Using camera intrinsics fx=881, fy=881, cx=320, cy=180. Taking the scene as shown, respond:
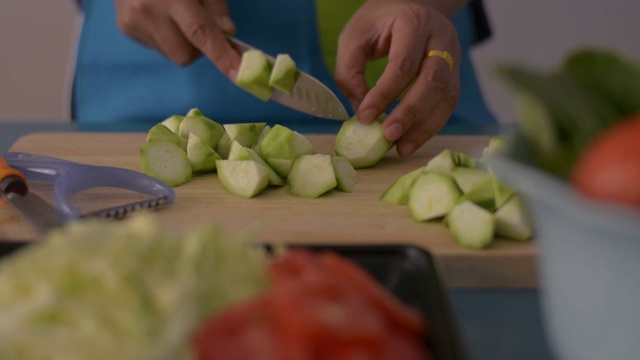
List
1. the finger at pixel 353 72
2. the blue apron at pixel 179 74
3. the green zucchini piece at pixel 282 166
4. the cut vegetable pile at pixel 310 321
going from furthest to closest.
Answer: the blue apron at pixel 179 74
the finger at pixel 353 72
the green zucchini piece at pixel 282 166
the cut vegetable pile at pixel 310 321

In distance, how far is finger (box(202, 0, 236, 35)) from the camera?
5.54 feet

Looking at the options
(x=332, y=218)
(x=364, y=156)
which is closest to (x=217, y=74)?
(x=364, y=156)

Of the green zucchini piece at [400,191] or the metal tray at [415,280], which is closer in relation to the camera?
the metal tray at [415,280]

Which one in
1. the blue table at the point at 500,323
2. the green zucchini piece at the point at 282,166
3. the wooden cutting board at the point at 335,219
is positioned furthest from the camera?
the green zucchini piece at the point at 282,166

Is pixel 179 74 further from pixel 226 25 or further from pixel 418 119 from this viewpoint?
pixel 418 119

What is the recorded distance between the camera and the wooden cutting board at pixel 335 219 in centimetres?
106

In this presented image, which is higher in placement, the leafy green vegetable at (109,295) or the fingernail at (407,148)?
the leafy green vegetable at (109,295)

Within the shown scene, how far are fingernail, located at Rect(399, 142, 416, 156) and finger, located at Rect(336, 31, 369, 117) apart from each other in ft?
0.41

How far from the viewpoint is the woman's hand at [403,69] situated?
5.17ft

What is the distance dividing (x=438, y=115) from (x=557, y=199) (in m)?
1.15

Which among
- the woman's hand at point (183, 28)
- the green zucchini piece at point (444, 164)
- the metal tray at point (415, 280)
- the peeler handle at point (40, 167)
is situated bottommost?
the peeler handle at point (40, 167)

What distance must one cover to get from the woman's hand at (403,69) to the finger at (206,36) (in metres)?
0.21

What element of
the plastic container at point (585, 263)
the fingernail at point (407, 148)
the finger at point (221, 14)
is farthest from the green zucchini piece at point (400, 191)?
the plastic container at point (585, 263)

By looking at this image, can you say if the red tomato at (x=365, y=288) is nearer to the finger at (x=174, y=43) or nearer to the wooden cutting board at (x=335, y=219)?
the wooden cutting board at (x=335, y=219)
